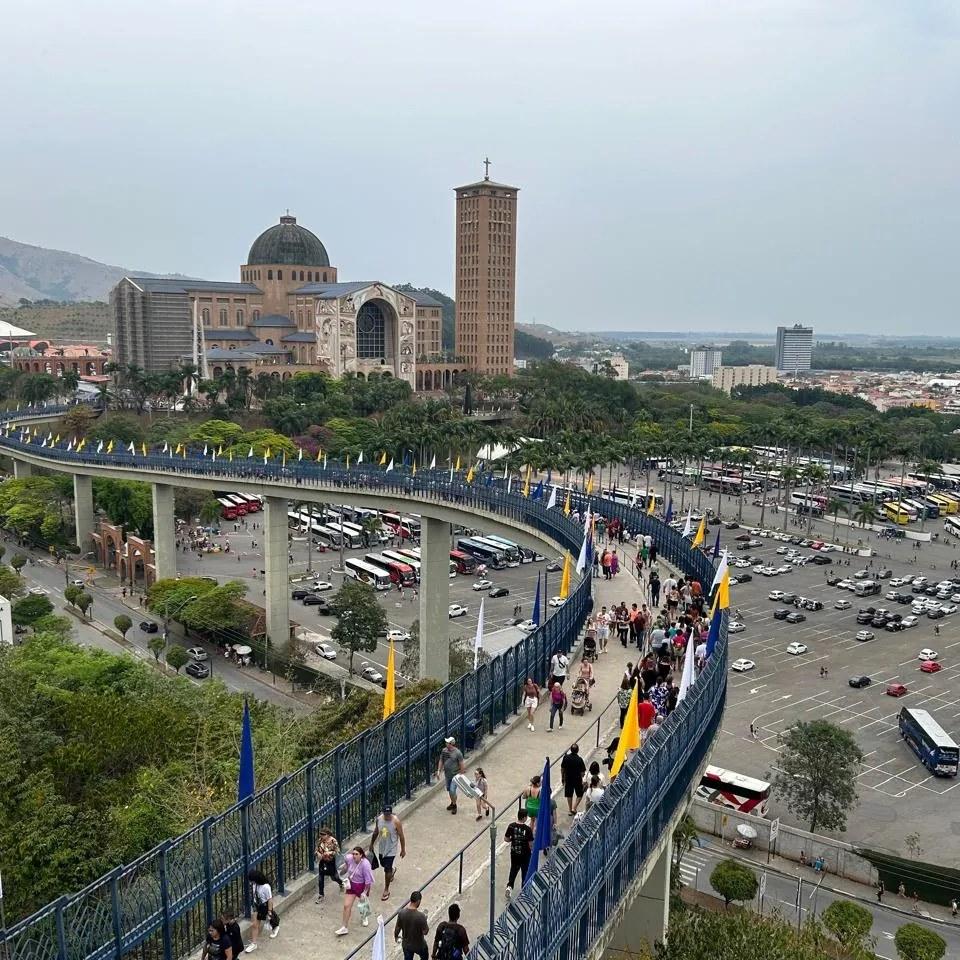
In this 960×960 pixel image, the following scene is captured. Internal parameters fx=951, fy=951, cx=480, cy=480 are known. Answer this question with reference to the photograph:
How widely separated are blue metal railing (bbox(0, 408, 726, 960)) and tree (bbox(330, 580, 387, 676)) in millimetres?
29430

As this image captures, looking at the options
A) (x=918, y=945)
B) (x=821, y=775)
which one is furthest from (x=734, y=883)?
(x=821, y=775)

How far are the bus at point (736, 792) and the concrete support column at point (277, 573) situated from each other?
25.5 meters

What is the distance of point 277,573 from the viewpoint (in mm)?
54688

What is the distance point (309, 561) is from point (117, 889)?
61.5 m

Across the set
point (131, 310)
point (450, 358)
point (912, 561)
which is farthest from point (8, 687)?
point (450, 358)

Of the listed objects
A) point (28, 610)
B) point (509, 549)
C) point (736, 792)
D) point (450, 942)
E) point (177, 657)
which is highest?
point (450, 942)

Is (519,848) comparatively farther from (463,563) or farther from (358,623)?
(463,563)

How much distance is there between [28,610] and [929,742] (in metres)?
47.1

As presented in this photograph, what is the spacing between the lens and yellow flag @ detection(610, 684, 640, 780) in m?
14.8

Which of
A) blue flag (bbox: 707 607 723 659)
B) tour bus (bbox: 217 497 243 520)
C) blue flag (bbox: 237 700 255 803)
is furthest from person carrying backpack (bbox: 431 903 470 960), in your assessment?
tour bus (bbox: 217 497 243 520)

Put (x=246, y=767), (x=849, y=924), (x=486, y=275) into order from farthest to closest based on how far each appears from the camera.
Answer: (x=486, y=275) → (x=849, y=924) → (x=246, y=767)

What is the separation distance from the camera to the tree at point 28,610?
53.3m

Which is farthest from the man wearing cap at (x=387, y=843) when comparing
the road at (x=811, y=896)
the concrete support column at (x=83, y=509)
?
the concrete support column at (x=83, y=509)

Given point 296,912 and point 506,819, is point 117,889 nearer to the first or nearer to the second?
point 296,912
